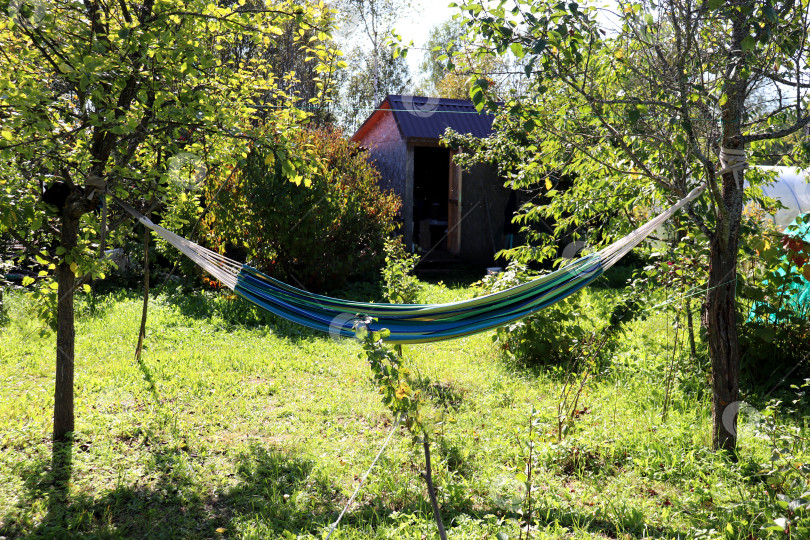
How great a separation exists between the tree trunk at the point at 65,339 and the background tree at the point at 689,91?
2.06 m

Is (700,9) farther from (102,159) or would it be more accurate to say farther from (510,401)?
(102,159)

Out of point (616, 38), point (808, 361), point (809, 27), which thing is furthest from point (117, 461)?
point (808, 361)

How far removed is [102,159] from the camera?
113 inches

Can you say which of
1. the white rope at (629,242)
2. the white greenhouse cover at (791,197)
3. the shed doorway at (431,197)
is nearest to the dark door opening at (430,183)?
the shed doorway at (431,197)

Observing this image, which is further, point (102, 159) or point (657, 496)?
point (102, 159)

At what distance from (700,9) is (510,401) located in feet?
7.32

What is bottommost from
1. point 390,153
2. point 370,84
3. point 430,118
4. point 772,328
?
point 772,328

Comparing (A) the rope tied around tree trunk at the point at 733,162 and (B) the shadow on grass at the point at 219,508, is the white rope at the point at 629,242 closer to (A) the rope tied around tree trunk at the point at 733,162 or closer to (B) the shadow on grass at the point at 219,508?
(A) the rope tied around tree trunk at the point at 733,162

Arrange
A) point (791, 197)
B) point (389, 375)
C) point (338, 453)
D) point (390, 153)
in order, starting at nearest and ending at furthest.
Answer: point (389, 375), point (338, 453), point (791, 197), point (390, 153)

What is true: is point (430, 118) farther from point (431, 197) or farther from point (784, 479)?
point (784, 479)

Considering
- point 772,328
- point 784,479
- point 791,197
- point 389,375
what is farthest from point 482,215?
point 389,375

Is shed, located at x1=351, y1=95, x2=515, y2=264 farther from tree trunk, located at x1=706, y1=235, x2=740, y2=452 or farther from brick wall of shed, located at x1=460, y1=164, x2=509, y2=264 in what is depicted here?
tree trunk, located at x1=706, y1=235, x2=740, y2=452

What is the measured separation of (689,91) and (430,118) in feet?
22.2

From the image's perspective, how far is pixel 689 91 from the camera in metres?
2.42
